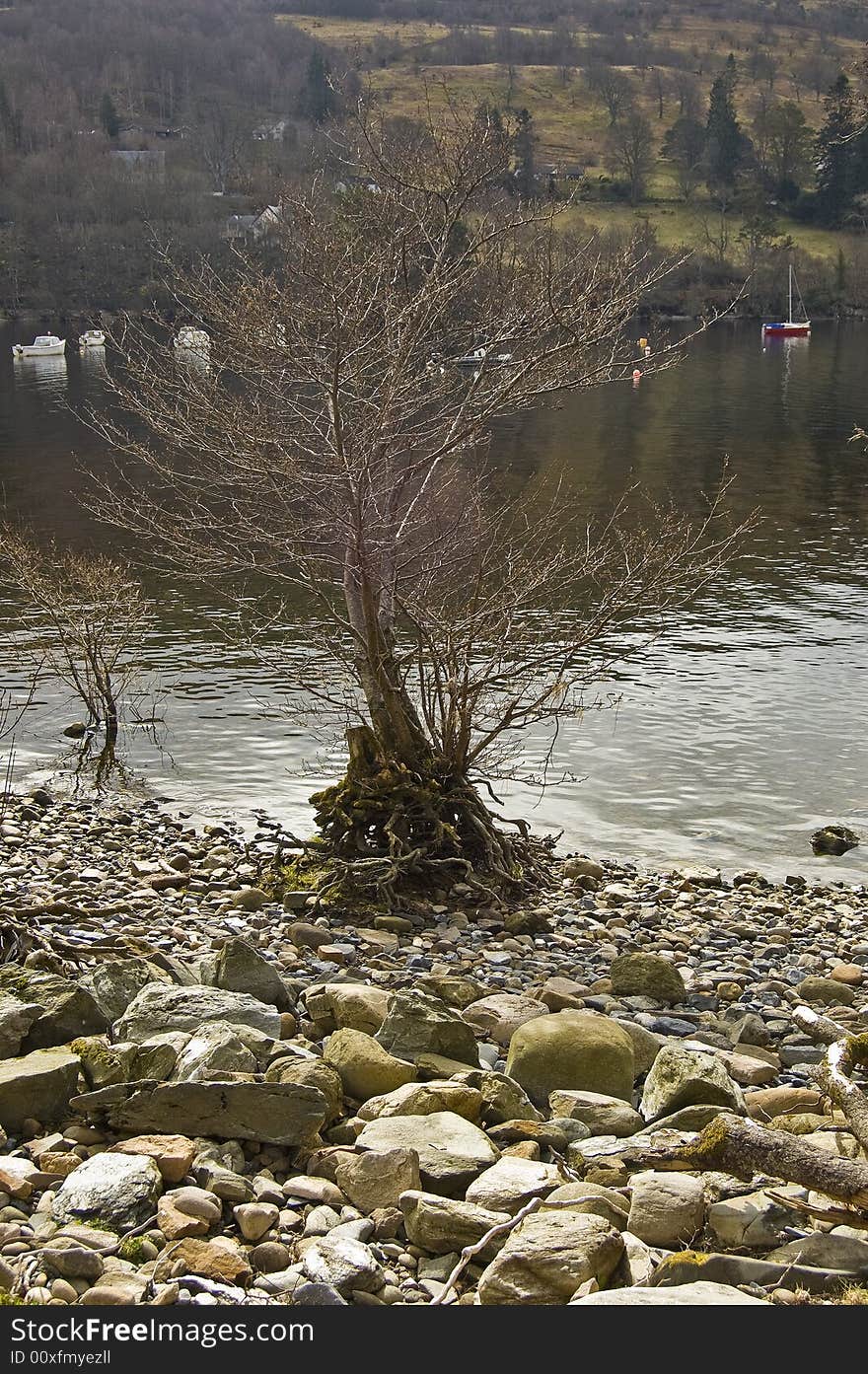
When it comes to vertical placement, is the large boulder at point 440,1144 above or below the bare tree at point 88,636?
above

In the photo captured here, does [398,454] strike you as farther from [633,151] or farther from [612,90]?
[612,90]

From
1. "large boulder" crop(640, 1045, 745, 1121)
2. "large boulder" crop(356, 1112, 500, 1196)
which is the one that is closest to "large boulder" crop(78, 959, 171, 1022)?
"large boulder" crop(356, 1112, 500, 1196)

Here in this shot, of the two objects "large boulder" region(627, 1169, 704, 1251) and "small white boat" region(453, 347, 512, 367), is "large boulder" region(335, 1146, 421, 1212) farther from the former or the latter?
"small white boat" region(453, 347, 512, 367)

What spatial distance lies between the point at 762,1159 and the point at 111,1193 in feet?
8.99

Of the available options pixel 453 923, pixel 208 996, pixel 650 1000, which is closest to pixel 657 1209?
pixel 208 996

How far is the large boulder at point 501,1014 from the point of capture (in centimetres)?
852

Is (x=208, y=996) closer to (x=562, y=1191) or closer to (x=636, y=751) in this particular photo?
(x=562, y=1191)

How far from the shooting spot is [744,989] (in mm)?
10586

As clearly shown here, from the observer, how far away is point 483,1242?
5.12m

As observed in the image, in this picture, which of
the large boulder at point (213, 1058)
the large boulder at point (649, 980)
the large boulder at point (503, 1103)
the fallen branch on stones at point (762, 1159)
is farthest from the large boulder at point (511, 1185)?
the large boulder at point (649, 980)

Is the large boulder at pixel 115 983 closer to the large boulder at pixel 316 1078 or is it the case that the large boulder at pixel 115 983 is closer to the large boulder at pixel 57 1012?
the large boulder at pixel 57 1012

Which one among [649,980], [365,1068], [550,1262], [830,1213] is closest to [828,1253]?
[830,1213]

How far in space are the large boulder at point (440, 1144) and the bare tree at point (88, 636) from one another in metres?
14.1

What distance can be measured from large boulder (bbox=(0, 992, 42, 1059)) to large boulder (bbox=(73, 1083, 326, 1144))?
932 millimetres
